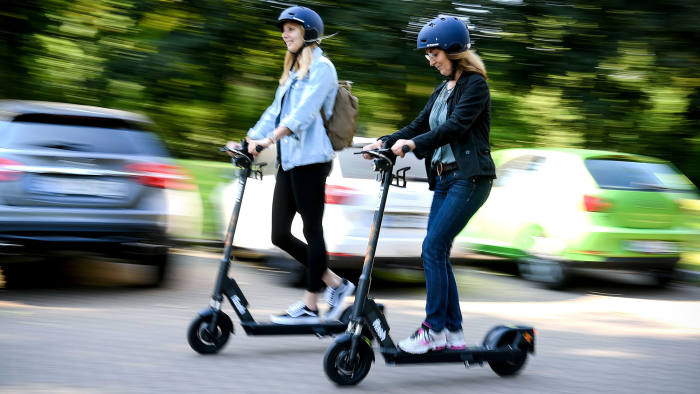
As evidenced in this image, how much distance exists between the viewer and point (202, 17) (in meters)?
12.7

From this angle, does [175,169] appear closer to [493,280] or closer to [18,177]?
[18,177]

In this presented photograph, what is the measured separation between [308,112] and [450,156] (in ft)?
3.09

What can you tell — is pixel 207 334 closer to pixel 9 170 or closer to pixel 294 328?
pixel 294 328

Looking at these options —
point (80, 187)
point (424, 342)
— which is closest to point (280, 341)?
point (424, 342)

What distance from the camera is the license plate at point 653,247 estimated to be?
28.5 feet

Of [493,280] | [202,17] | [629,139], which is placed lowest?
[493,280]

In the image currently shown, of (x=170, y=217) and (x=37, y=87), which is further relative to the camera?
(x=37, y=87)

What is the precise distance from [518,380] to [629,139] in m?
9.62

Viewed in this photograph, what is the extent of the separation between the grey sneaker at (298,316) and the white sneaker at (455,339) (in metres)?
0.91

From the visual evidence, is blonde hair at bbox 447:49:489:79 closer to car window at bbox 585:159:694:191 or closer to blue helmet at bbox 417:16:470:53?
blue helmet at bbox 417:16:470:53

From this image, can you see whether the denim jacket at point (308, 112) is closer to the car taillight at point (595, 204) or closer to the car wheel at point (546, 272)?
the car taillight at point (595, 204)

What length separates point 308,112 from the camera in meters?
5.21

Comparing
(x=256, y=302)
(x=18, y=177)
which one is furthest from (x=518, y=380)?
(x=18, y=177)

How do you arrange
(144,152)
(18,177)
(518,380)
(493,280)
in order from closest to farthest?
(518,380) < (18,177) < (144,152) < (493,280)
